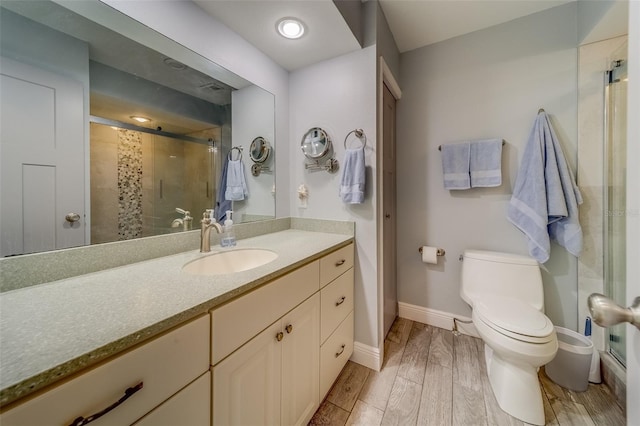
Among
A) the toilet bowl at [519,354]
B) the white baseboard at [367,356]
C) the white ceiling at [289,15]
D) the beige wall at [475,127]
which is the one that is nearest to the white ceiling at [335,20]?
the white ceiling at [289,15]

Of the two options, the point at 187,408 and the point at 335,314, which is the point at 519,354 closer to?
the point at 335,314

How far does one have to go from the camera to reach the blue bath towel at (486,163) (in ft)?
5.55

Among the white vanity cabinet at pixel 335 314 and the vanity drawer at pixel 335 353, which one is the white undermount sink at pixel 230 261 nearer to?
the white vanity cabinet at pixel 335 314

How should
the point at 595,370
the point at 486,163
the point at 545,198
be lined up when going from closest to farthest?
the point at 595,370
the point at 545,198
the point at 486,163

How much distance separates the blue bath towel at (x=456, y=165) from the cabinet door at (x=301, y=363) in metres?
1.42

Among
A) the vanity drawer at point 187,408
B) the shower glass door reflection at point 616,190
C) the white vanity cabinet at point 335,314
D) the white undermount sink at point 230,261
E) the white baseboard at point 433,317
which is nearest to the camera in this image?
the vanity drawer at point 187,408

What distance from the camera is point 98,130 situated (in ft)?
3.06

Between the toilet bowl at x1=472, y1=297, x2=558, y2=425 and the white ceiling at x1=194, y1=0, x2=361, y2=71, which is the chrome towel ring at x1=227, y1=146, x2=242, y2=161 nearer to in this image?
the white ceiling at x1=194, y1=0, x2=361, y2=71

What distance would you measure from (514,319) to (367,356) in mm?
878

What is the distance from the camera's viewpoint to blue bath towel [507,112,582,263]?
1.47m

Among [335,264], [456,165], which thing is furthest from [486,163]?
[335,264]

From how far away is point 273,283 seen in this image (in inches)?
34.7

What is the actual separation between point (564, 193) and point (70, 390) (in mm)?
2333

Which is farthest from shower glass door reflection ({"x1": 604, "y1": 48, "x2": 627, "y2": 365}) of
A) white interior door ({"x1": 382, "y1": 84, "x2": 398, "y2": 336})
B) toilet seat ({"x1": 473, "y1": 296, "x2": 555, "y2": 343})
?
white interior door ({"x1": 382, "y1": 84, "x2": 398, "y2": 336})
